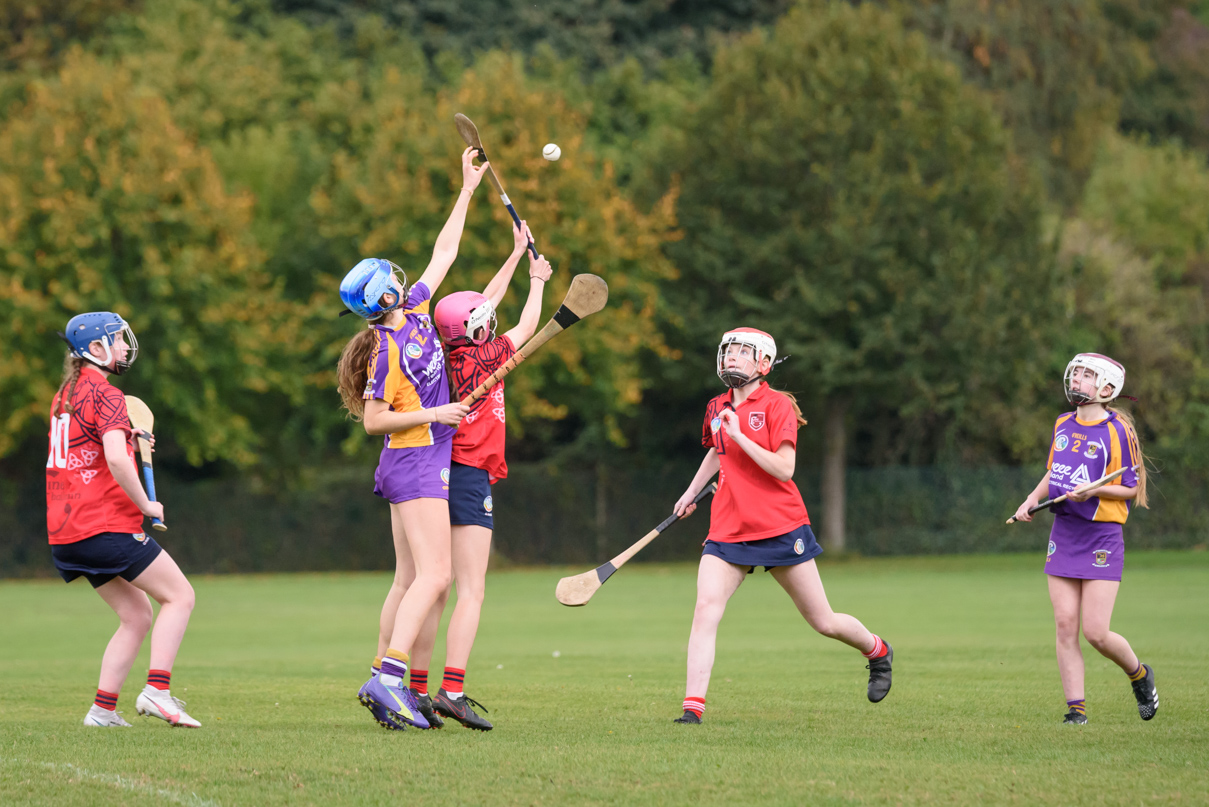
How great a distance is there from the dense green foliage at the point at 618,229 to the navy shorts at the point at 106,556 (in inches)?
889

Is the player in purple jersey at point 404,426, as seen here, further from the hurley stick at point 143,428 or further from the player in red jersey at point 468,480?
the hurley stick at point 143,428

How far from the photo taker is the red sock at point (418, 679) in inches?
310

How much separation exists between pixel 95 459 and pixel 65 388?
0.45m

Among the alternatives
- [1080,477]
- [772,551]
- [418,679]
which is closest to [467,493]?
[418,679]

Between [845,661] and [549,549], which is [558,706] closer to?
[845,661]

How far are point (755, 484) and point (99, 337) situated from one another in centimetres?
373

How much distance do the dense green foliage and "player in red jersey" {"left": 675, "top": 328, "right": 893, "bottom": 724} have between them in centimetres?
2290

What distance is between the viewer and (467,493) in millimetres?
7750

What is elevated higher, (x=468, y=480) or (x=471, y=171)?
(x=471, y=171)

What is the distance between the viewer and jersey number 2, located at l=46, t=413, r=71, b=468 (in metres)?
7.75

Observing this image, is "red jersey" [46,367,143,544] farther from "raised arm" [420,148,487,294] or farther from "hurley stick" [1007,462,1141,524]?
"hurley stick" [1007,462,1141,524]

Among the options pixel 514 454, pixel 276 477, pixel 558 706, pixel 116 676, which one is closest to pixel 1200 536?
pixel 514 454

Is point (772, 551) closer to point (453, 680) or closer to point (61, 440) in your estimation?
point (453, 680)

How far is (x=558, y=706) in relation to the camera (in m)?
8.96
